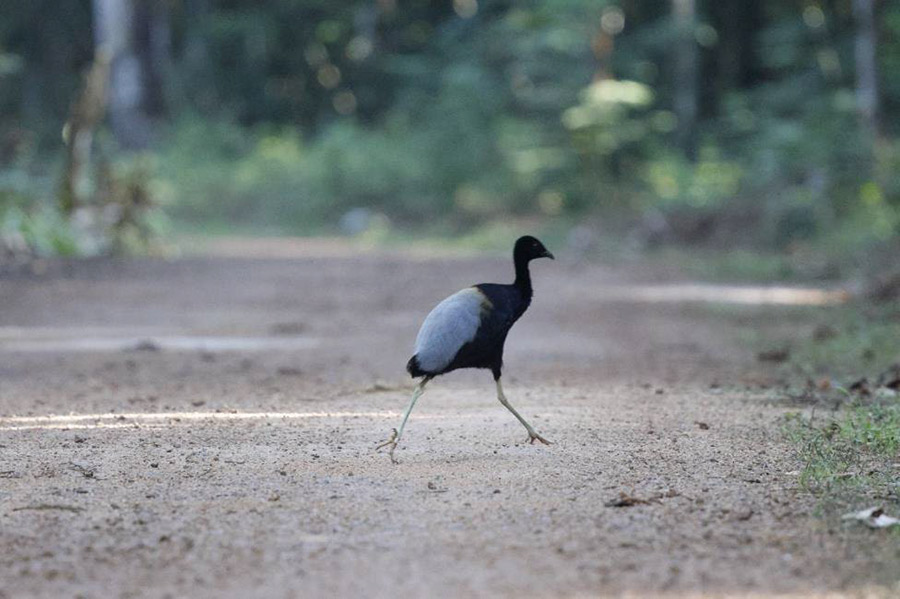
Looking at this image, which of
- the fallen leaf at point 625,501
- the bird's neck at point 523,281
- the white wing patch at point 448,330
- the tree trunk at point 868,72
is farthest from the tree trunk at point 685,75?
the fallen leaf at point 625,501

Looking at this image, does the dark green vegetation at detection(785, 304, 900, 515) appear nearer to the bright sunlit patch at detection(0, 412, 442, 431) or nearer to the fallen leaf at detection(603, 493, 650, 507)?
the fallen leaf at detection(603, 493, 650, 507)

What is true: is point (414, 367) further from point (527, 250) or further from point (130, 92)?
point (130, 92)

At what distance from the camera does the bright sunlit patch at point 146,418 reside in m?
8.13

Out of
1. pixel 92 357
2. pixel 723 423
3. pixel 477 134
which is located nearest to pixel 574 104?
pixel 477 134

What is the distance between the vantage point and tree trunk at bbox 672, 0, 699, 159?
113 feet

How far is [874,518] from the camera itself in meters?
5.73

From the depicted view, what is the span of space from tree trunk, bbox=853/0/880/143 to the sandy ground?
49.2 ft

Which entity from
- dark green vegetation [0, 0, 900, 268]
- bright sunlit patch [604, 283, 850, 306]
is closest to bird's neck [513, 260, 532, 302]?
bright sunlit patch [604, 283, 850, 306]

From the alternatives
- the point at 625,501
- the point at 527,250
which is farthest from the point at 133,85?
the point at 625,501

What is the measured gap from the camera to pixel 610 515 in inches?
231

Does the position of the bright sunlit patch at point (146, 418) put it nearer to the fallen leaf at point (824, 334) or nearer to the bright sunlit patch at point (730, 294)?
the fallen leaf at point (824, 334)

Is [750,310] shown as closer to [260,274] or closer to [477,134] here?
[260,274]

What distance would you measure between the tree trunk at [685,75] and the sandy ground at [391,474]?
72.0 feet

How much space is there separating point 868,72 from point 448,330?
2318 centimetres
